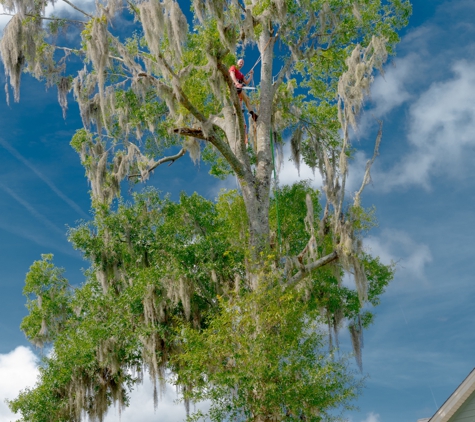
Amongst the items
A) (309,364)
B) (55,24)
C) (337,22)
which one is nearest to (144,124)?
(55,24)

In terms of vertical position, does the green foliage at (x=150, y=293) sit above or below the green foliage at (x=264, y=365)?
above

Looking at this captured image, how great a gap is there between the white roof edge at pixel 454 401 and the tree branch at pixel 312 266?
519cm

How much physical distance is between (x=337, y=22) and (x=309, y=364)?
35.0 feet

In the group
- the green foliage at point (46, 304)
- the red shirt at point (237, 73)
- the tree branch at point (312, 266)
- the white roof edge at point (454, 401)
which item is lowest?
the white roof edge at point (454, 401)

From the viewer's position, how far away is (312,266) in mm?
15211

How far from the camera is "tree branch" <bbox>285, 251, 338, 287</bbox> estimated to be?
15125 mm

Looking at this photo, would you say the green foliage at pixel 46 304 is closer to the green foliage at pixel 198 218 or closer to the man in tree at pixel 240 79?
the green foliage at pixel 198 218

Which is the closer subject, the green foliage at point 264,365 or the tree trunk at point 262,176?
the green foliage at point 264,365

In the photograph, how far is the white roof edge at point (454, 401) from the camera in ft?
34.2

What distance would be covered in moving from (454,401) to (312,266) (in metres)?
5.46

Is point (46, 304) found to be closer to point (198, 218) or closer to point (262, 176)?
point (198, 218)

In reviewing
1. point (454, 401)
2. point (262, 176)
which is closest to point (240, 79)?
point (262, 176)

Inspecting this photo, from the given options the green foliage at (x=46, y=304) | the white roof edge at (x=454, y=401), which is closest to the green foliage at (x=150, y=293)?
the green foliage at (x=46, y=304)

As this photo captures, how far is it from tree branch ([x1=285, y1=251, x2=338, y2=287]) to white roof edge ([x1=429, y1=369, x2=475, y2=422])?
519 centimetres
